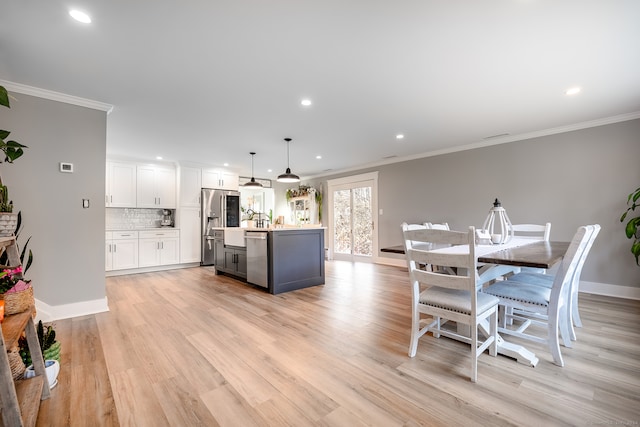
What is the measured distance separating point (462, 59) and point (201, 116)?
2.99 m

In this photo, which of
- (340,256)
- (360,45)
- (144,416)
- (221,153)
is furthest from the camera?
(340,256)

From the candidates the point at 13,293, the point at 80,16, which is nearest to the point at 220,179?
the point at 80,16

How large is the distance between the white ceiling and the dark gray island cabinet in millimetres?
1592

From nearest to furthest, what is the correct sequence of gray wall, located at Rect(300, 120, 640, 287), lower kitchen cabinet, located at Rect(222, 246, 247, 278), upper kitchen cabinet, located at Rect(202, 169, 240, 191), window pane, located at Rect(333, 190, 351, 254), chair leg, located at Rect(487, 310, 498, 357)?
1. chair leg, located at Rect(487, 310, 498, 357)
2. gray wall, located at Rect(300, 120, 640, 287)
3. lower kitchen cabinet, located at Rect(222, 246, 247, 278)
4. upper kitchen cabinet, located at Rect(202, 169, 240, 191)
5. window pane, located at Rect(333, 190, 351, 254)

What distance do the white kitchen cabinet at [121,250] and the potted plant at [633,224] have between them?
7.79m

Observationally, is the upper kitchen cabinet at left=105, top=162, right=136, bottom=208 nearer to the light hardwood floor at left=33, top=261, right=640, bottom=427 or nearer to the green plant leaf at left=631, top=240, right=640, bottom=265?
the light hardwood floor at left=33, top=261, right=640, bottom=427

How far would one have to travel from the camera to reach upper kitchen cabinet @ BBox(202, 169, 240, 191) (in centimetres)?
642

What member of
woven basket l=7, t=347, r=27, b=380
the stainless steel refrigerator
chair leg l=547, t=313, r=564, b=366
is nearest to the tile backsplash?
the stainless steel refrigerator

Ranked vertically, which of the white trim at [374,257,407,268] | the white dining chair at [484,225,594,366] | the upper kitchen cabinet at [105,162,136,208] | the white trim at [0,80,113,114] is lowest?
the white trim at [374,257,407,268]

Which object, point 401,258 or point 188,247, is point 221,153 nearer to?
point 188,247

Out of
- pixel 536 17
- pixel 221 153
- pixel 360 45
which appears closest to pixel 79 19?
pixel 360 45

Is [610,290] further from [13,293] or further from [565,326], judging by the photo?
[13,293]

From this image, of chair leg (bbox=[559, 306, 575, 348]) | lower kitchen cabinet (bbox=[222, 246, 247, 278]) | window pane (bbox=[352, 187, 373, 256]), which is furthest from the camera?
window pane (bbox=[352, 187, 373, 256])

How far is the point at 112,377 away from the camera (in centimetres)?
182
